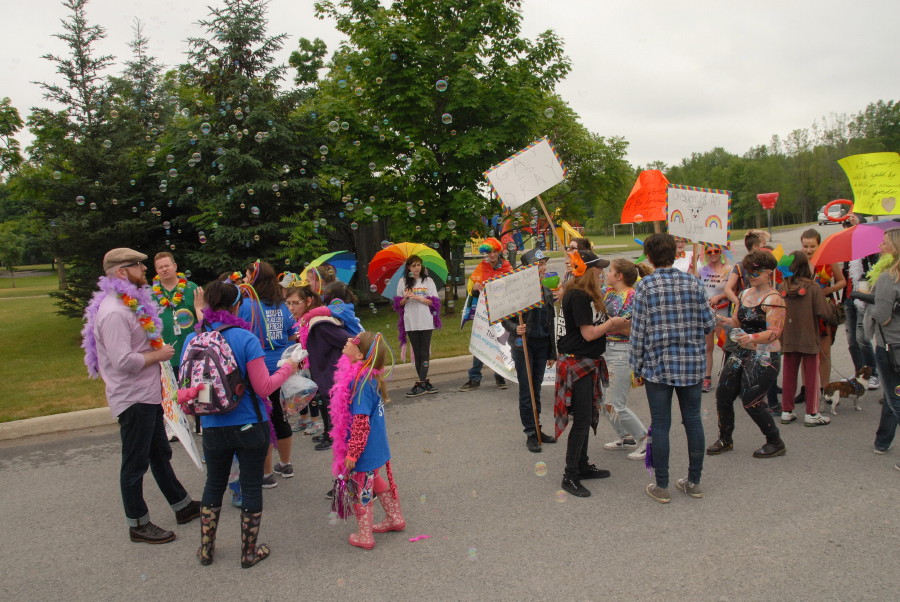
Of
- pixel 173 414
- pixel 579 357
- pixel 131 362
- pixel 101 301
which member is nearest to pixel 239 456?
pixel 131 362

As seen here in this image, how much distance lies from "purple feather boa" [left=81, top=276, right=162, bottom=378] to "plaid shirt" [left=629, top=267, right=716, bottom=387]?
10.6 ft

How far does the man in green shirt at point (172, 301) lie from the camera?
5.52 meters

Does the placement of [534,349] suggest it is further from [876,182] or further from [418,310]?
[876,182]

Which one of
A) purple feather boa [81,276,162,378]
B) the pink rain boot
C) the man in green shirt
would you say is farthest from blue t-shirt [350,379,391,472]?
→ the man in green shirt

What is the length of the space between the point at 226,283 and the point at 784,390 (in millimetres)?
4962

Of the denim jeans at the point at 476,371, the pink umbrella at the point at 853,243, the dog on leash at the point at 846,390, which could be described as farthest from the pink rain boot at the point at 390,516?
the dog on leash at the point at 846,390

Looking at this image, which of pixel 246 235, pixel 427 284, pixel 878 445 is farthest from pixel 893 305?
pixel 246 235

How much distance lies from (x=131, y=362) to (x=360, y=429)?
58.2 inches

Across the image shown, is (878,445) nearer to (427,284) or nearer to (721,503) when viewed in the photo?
(721,503)

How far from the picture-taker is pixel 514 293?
16.4 feet

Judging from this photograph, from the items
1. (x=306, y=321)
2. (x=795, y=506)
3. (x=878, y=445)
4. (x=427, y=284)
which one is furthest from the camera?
(x=427, y=284)

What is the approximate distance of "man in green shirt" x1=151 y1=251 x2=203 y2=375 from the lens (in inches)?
217

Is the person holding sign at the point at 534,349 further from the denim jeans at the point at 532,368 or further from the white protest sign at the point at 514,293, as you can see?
the white protest sign at the point at 514,293

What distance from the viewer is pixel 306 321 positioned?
5.27 m
